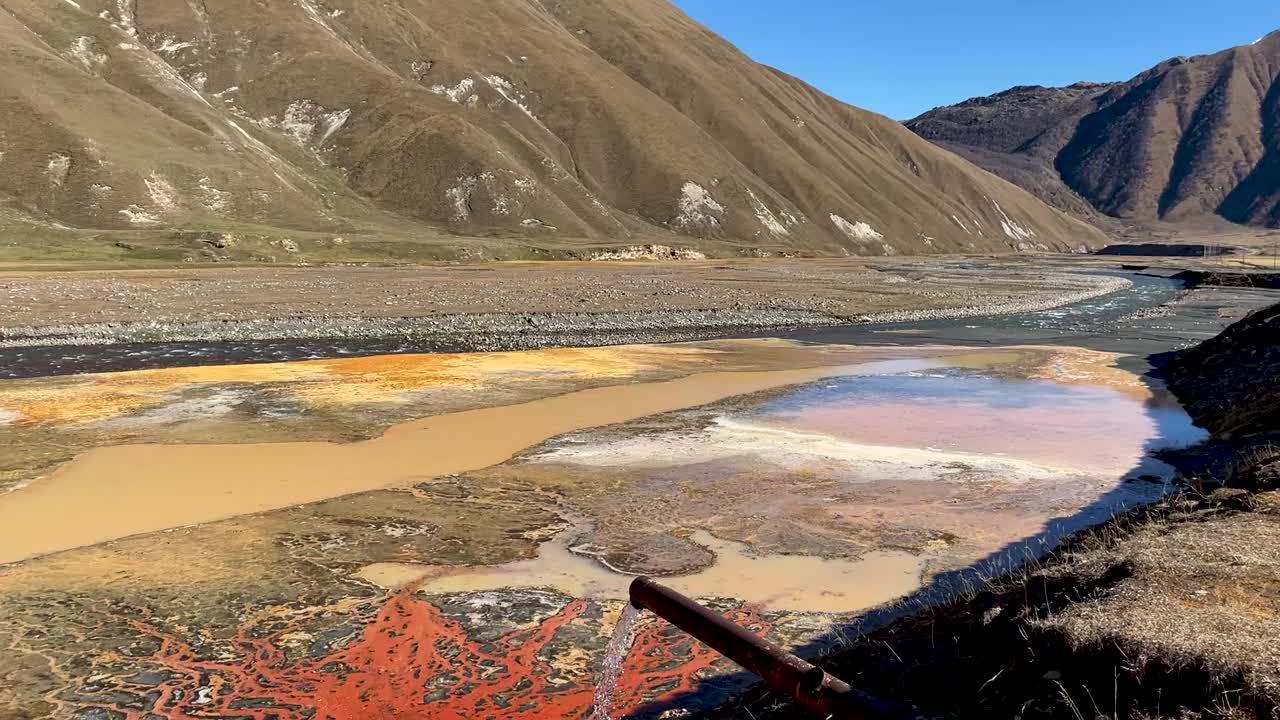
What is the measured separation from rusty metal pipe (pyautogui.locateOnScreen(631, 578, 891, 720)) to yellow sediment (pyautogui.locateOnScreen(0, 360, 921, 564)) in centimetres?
921

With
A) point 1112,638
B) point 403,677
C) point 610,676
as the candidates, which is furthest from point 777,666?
point 403,677

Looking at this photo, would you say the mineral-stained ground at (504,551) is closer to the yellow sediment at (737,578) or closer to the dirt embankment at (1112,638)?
the yellow sediment at (737,578)

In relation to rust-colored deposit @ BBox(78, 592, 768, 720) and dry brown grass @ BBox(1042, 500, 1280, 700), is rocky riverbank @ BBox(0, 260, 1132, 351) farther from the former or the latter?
dry brown grass @ BBox(1042, 500, 1280, 700)

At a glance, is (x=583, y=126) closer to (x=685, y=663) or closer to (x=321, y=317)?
(x=321, y=317)

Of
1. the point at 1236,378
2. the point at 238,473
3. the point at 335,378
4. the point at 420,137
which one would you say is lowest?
the point at 238,473

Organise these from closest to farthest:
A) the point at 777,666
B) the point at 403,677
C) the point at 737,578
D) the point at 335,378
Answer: the point at 777,666, the point at 403,677, the point at 737,578, the point at 335,378

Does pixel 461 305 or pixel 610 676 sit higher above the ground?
pixel 461 305

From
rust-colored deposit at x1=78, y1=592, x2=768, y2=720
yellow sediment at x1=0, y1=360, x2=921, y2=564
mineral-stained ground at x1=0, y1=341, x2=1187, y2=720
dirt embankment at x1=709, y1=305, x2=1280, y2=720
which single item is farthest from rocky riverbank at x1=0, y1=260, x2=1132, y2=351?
dirt embankment at x1=709, y1=305, x2=1280, y2=720

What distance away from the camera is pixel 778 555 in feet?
→ 34.1

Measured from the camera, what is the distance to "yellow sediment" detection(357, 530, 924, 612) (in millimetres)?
9102

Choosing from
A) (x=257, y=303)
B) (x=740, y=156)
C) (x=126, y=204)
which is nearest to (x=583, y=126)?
(x=740, y=156)

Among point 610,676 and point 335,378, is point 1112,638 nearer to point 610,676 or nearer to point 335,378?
point 610,676

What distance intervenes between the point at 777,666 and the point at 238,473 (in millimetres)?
12187

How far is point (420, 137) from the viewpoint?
12575 centimetres
